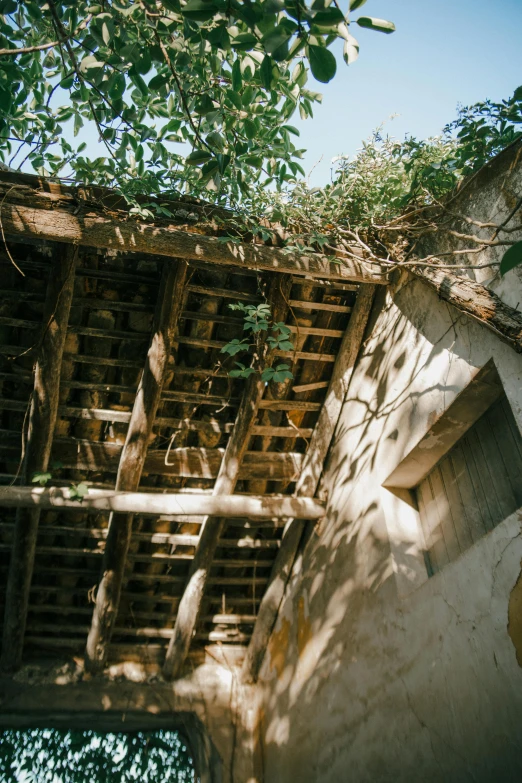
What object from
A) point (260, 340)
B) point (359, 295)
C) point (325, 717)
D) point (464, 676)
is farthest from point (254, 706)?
point (359, 295)

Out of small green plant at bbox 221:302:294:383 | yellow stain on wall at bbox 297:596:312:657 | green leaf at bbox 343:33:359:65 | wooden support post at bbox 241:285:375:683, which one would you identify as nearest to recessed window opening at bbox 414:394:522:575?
wooden support post at bbox 241:285:375:683

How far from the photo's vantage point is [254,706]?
345cm

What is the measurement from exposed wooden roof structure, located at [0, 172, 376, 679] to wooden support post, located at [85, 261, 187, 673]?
1 centimetres

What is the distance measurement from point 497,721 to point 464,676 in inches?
6.9

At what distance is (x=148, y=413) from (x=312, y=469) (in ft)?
3.60

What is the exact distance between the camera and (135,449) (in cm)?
258

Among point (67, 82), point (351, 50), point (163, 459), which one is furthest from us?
point (163, 459)

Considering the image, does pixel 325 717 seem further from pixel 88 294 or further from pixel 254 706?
pixel 88 294

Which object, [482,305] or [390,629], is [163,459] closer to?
[390,629]

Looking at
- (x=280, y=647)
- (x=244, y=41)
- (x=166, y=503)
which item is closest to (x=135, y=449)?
(x=166, y=503)

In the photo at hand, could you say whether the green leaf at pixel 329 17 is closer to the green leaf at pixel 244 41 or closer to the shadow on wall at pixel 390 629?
the green leaf at pixel 244 41

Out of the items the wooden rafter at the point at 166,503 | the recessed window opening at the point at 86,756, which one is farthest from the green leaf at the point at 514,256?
the recessed window opening at the point at 86,756

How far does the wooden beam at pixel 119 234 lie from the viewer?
1.88 meters

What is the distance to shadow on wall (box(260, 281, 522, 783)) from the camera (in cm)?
144
